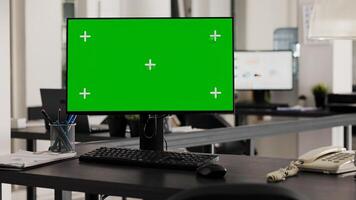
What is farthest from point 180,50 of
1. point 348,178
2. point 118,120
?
point 118,120

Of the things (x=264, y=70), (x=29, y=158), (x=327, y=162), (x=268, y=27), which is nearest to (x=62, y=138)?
(x=29, y=158)

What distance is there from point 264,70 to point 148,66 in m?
4.21

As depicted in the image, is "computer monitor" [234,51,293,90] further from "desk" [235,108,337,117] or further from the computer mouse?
the computer mouse

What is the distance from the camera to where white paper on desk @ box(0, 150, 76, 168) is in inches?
86.6

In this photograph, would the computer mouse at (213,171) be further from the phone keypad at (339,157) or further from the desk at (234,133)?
the desk at (234,133)

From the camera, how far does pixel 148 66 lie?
2465mm

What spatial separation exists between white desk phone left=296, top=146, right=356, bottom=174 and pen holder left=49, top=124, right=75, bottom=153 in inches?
33.3

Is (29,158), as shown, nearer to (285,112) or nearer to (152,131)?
(152,131)

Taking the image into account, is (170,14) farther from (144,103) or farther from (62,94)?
(144,103)

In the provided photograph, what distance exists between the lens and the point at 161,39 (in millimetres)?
2457

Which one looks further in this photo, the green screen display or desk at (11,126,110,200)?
desk at (11,126,110,200)

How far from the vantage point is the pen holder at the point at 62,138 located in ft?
8.29

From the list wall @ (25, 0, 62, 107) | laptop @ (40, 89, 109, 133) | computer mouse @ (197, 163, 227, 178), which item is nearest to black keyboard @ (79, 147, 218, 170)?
computer mouse @ (197, 163, 227, 178)

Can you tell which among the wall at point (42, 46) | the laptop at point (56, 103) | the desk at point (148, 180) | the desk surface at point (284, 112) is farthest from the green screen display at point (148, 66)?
the desk surface at point (284, 112)
